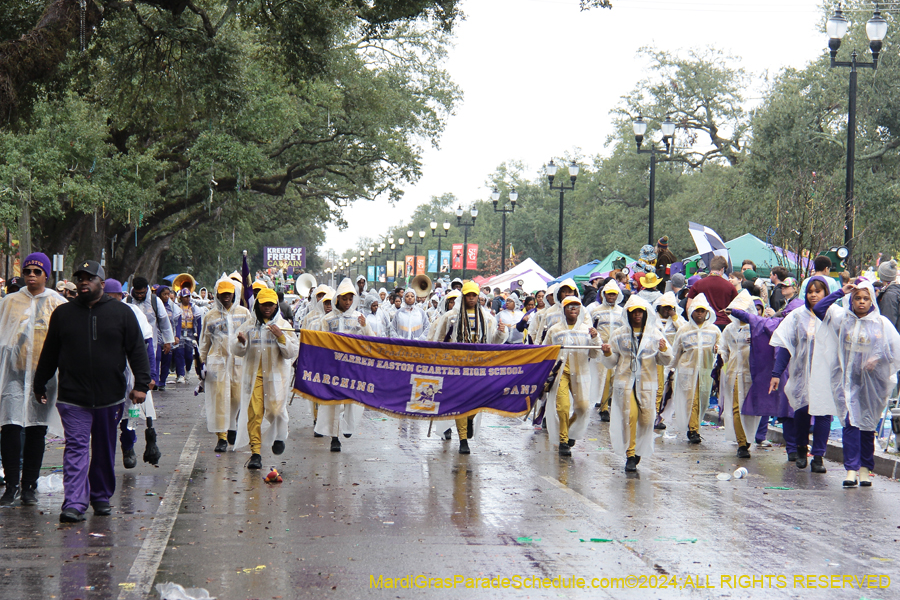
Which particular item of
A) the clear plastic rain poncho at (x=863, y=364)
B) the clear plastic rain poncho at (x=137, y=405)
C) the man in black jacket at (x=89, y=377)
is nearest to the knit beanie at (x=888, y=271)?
the clear plastic rain poncho at (x=863, y=364)

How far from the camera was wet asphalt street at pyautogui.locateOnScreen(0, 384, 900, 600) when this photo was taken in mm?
5664

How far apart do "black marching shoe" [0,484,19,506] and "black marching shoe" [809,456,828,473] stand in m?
7.74

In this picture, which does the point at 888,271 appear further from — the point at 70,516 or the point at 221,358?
the point at 70,516

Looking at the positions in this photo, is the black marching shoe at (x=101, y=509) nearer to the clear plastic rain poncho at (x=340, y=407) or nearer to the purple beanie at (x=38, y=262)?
the purple beanie at (x=38, y=262)

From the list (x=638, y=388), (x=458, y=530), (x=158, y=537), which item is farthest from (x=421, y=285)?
(x=158, y=537)

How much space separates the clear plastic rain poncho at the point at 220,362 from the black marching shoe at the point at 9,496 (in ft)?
9.66

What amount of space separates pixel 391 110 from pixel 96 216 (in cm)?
1056

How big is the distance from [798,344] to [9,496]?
795 centimetres

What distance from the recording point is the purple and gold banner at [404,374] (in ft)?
34.2

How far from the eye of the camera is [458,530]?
23.1 ft

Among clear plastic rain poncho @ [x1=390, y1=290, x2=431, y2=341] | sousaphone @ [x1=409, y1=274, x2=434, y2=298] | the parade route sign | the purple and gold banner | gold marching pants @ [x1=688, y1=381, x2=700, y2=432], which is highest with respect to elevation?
the parade route sign

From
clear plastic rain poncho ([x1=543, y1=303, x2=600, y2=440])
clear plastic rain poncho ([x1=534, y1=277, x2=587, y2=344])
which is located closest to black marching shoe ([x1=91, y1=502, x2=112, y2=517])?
clear plastic rain poncho ([x1=543, y1=303, x2=600, y2=440])

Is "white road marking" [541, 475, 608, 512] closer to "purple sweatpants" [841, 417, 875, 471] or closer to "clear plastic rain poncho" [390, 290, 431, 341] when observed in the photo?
"purple sweatpants" [841, 417, 875, 471]

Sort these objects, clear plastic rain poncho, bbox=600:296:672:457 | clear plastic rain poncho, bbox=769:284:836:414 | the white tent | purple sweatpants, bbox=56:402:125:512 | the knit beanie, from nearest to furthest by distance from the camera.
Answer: purple sweatpants, bbox=56:402:125:512, clear plastic rain poncho, bbox=600:296:672:457, clear plastic rain poncho, bbox=769:284:836:414, the knit beanie, the white tent
